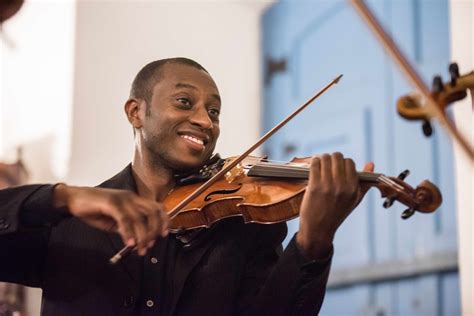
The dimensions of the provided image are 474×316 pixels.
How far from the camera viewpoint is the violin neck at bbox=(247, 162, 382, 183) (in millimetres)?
1407

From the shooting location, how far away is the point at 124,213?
119 centimetres

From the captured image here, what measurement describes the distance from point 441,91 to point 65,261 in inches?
28.2

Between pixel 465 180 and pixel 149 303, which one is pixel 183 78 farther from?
pixel 465 180

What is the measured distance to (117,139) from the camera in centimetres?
299

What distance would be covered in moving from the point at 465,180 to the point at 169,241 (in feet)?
2.80

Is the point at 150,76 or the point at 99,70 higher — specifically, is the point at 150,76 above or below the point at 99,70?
below

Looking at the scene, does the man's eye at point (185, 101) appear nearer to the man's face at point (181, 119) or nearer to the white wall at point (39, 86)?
the man's face at point (181, 119)

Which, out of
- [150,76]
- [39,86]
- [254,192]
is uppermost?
[39,86]

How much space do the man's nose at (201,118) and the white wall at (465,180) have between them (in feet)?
2.27

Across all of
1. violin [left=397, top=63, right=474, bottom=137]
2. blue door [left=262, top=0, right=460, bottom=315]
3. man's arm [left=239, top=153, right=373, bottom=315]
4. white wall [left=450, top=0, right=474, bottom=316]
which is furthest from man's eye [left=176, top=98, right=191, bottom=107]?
blue door [left=262, top=0, right=460, bottom=315]

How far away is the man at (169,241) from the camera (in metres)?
1.34

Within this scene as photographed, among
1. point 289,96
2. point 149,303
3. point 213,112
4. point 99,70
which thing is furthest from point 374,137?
→ point 149,303

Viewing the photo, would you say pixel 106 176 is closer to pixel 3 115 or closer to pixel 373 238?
pixel 3 115

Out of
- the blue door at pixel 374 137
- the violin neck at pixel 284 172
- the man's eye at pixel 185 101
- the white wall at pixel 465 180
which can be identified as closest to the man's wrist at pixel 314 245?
the violin neck at pixel 284 172
